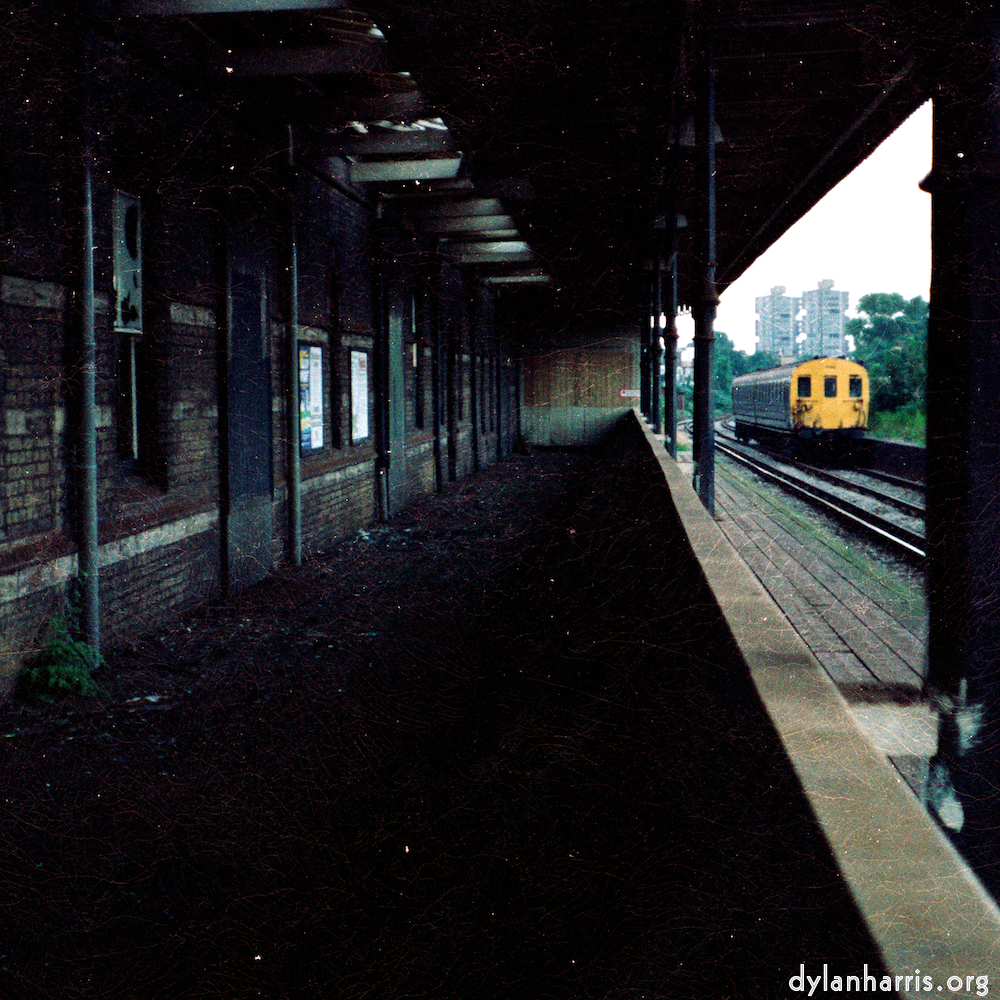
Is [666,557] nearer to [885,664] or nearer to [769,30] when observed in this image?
[885,664]

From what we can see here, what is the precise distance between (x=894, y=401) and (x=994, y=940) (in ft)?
88.8

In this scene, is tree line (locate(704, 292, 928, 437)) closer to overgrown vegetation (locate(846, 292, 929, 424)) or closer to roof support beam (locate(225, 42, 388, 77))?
overgrown vegetation (locate(846, 292, 929, 424))

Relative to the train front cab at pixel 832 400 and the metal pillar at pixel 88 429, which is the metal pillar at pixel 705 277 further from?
the train front cab at pixel 832 400

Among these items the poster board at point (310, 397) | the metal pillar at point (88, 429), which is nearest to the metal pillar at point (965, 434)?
the metal pillar at point (88, 429)

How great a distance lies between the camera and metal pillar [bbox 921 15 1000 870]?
1.92m

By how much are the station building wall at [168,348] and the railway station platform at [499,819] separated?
2.62ft

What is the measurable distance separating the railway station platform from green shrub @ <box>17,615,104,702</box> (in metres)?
0.15

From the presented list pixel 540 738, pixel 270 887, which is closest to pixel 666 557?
pixel 540 738

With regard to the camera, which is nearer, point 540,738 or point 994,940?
point 994,940

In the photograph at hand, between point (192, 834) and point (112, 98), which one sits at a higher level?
point (112, 98)

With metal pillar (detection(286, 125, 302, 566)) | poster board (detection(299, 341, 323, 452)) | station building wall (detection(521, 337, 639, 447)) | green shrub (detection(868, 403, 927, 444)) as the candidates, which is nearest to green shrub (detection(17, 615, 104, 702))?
metal pillar (detection(286, 125, 302, 566))

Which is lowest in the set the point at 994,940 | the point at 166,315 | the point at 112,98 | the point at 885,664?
the point at 885,664

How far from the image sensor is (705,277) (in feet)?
23.6

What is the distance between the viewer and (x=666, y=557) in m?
4.80
